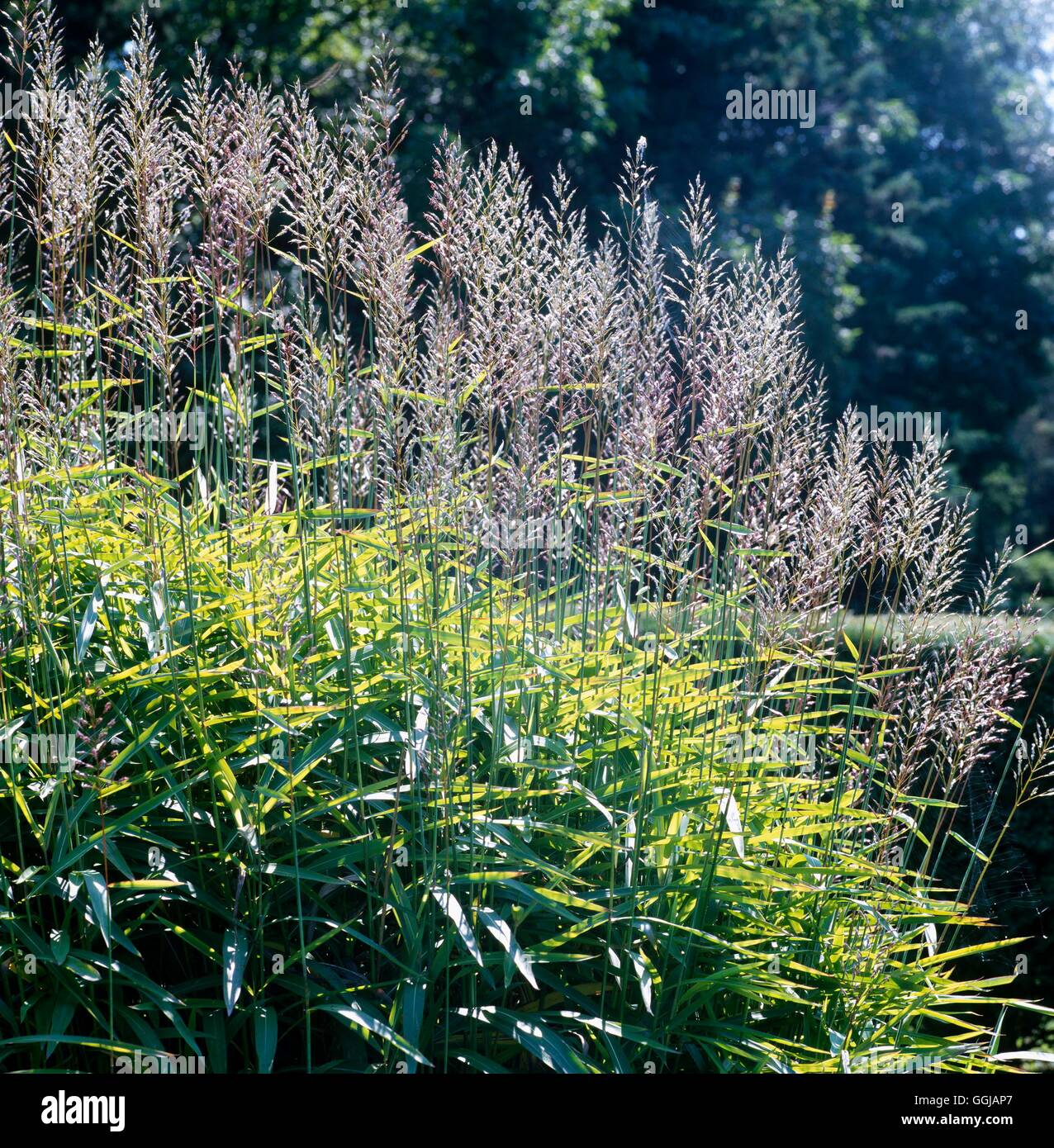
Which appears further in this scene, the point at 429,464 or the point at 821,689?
the point at 821,689

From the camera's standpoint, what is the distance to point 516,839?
9.20 feet

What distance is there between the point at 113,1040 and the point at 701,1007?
148 centimetres

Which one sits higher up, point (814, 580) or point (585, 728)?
point (814, 580)

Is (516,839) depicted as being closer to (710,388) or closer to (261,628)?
(261,628)

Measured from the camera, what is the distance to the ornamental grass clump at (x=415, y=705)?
2602 millimetres

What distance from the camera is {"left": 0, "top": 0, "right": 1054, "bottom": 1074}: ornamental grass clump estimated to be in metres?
2.60

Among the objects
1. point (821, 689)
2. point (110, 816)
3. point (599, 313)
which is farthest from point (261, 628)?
point (821, 689)

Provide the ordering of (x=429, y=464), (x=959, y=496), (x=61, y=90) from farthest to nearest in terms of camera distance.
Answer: (x=959, y=496)
(x=61, y=90)
(x=429, y=464)

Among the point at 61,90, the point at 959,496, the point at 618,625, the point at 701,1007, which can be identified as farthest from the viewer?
the point at 959,496

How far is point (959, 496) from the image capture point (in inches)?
654

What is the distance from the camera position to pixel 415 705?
2.95 metres

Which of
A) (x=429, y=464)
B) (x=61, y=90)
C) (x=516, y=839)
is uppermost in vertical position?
(x=61, y=90)

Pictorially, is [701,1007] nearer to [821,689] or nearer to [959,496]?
[821,689]
